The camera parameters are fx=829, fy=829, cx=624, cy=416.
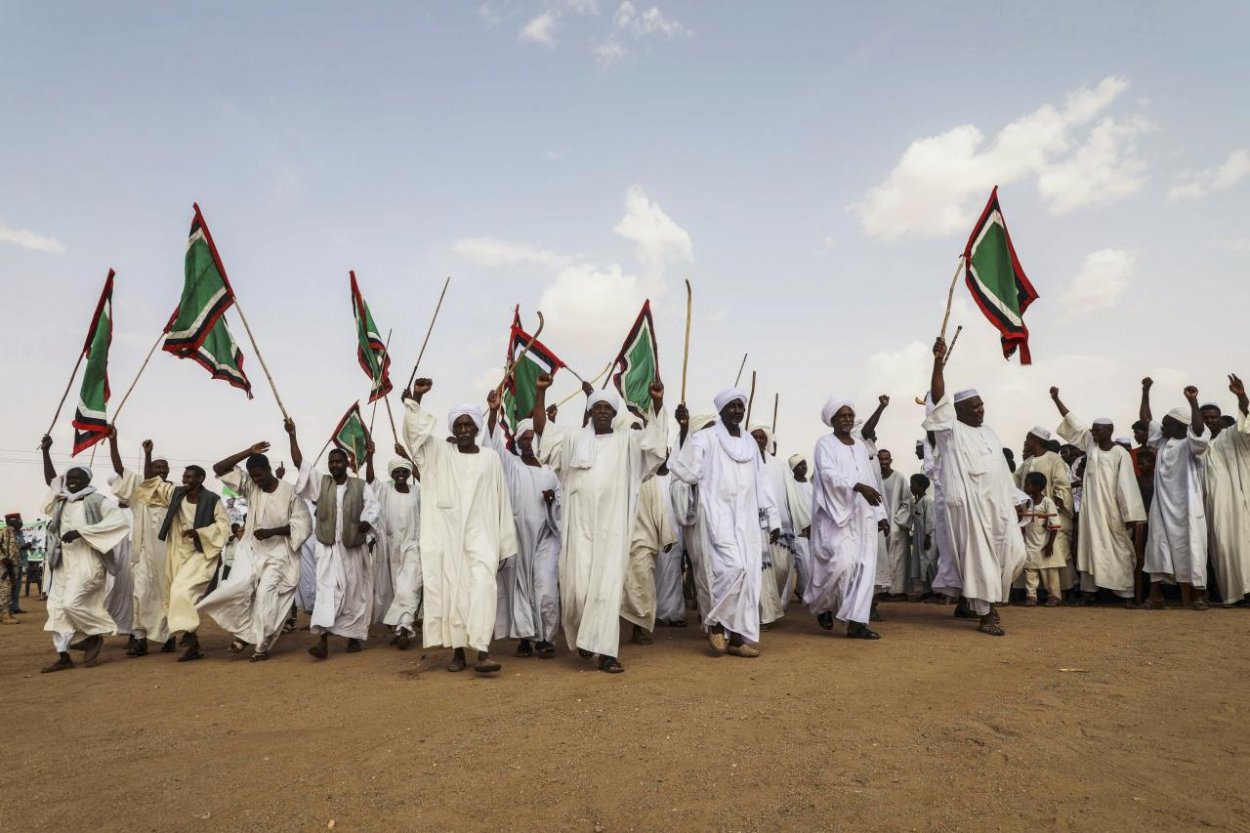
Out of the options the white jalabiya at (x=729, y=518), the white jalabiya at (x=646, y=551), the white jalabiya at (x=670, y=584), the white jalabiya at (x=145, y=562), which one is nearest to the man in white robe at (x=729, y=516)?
the white jalabiya at (x=729, y=518)

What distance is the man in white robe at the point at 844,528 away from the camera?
7.64 metres

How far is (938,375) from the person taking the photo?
25.8 feet

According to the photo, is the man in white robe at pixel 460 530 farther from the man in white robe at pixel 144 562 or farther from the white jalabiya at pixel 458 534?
the man in white robe at pixel 144 562

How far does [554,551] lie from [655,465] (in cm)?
152

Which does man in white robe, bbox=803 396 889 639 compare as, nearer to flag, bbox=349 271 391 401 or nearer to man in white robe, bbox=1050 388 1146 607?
man in white robe, bbox=1050 388 1146 607

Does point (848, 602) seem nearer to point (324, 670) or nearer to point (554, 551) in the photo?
point (554, 551)

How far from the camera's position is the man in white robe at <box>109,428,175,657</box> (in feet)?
29.5

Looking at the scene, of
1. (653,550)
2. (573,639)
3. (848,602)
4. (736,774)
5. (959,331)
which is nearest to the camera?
(736,774)

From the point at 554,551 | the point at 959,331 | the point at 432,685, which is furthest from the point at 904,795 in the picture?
the point at 959,331

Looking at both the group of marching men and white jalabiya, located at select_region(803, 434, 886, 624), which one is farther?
white jalabiya, located at select_region(803, 434, 886, 624)

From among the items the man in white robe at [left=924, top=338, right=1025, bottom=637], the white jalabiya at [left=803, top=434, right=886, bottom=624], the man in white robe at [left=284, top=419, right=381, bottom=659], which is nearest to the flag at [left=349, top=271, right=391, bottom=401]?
the man in white robe at [left=284, top=419, right=381, bottom=659]

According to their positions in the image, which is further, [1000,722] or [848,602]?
[848,602]

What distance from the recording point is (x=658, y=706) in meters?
5.04

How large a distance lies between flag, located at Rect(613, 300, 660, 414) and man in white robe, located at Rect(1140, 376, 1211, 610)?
552 centimetres
